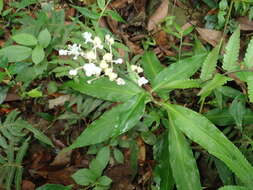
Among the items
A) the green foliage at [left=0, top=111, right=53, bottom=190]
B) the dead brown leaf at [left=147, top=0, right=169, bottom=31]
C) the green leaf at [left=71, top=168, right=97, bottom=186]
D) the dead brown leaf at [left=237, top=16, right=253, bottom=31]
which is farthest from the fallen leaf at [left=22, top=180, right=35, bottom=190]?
the dead brown leaf at [left=237, top=16, right=253, bottom=31]

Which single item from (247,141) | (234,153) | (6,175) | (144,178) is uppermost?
(234,153)

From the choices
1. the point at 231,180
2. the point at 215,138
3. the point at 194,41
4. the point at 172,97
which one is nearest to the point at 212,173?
the point at 231,180

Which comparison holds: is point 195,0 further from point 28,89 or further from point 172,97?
point 28,89

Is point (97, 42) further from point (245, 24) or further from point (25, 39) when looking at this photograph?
point (245, 24)

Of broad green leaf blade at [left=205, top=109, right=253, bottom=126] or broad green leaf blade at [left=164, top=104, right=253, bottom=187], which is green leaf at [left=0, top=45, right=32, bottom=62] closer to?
broad green leaf blade at [left=164, top=104, right=253, bottom=187]

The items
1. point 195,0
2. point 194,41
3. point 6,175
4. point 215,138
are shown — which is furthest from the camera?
point 195,0

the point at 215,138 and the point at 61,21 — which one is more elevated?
the point at 61,21
